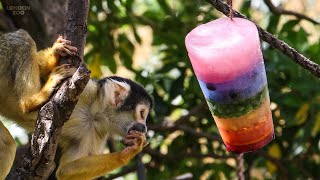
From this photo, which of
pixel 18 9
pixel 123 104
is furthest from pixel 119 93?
pixel 18 9

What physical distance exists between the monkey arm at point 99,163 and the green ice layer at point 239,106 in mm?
1006

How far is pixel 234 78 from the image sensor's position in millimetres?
2982

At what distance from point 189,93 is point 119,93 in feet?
4.44

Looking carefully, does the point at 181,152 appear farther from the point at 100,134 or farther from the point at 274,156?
the point at 100,134

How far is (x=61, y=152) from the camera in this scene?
4.42 meters

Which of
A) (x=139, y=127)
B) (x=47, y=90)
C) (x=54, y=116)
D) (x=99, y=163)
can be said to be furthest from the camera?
(x=139, y=127)

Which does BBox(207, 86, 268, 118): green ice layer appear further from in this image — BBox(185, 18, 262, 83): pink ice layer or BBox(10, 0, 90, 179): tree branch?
BBox(10, 0, 90, 179): tree branch

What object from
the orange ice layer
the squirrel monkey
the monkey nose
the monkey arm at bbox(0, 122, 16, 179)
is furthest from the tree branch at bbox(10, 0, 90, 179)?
the monkey nose

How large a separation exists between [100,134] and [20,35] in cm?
82

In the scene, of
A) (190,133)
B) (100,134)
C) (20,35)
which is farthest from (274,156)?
(20,35)

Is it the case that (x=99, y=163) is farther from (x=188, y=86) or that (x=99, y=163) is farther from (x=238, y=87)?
(x=188, y=86)

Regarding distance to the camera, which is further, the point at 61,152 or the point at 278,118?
the point at 278,118

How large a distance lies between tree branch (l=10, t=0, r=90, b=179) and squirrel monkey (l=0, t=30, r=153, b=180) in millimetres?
187

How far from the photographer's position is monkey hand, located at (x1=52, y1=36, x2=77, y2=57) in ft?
11.7
